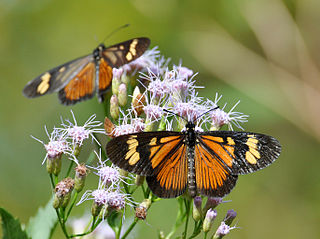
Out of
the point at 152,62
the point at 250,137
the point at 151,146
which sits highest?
the point at 152,62

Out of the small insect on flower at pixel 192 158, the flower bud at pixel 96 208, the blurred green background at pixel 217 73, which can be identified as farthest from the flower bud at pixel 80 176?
the blurred green background at pixel 217 73

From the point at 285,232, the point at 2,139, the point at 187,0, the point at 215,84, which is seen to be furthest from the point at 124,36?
the point at 285,232

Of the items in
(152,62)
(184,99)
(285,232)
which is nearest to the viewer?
(184,99)

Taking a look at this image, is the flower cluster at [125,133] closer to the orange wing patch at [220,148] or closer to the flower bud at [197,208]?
the flower bud at [197,208]

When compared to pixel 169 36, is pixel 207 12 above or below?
above

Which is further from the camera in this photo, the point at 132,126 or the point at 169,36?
the point at 169,36

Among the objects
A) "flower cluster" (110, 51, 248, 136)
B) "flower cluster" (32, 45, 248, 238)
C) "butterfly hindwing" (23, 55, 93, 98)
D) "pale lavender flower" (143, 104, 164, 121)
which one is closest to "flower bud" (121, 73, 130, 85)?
"flower cluster" (32, 45, 248, 238)

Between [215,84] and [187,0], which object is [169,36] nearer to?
[187,0]
